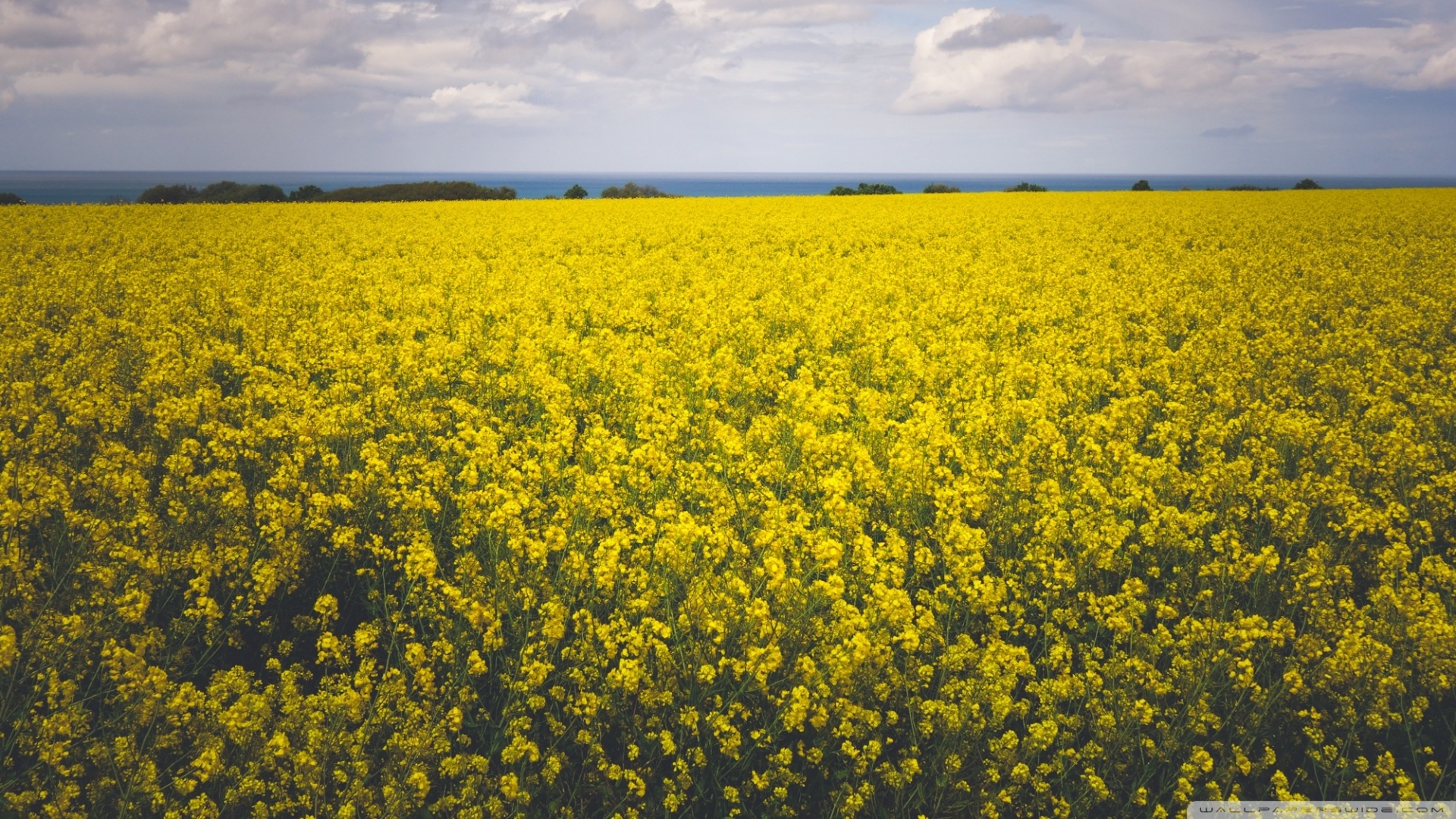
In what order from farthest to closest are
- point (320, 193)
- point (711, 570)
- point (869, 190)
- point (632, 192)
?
point (869, 190), point (632, 192), point (320, 193), point (711, 570)

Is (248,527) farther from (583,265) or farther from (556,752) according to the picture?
(583,265)

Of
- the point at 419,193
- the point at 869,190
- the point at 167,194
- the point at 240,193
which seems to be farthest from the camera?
the point at 869,190

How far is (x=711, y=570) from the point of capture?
4480mm

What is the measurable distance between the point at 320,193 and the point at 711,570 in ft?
161

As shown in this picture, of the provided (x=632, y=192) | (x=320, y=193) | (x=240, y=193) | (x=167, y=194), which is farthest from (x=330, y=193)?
(x=632, y=192)

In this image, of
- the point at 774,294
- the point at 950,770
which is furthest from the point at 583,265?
the point at 950,770

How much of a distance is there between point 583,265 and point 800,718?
1336 cm

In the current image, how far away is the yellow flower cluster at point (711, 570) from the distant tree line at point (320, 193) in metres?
35.8

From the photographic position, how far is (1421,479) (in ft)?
20.2

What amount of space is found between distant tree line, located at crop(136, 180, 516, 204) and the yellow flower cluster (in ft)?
117

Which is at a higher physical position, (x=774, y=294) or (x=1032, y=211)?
(x=1032, y=211)

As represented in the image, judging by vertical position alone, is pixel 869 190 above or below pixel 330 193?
above

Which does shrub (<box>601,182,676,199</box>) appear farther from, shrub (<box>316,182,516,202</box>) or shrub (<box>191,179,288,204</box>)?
shrub (<box>191,179,288,204</box>)

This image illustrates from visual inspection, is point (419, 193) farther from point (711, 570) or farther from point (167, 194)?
point (711, 570)
